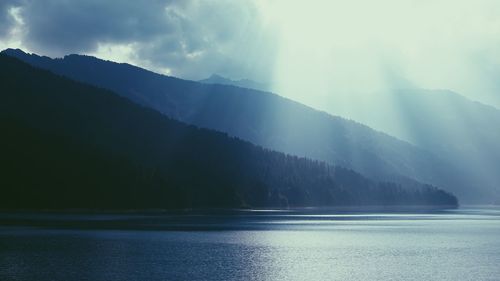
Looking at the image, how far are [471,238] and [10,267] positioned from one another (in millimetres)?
113221

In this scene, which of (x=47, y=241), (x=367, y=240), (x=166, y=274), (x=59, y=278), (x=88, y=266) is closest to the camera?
(x=59, y=278)

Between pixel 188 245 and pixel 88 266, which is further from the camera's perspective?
pixel 188 245

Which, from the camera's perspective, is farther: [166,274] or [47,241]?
[47,241]

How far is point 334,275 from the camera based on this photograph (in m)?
86.2

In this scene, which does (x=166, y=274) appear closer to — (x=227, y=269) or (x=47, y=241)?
(x=227, y=269)

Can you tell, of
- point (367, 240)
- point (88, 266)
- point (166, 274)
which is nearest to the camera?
point (166, 274)

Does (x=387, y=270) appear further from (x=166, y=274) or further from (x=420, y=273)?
(x=166, y=274)

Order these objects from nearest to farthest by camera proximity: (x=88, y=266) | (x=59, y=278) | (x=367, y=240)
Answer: (x=59, y=278) < (x=88, y=266) < (x=367, y=240)

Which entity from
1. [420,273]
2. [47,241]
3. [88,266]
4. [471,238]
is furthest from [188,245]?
[471,238]

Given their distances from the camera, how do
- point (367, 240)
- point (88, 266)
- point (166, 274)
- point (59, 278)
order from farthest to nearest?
1. point (367, 240)
2. point (88, 266)
3. point (166, 274)
4. point (59, 278)

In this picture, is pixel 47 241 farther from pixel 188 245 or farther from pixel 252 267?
pixel 252 267

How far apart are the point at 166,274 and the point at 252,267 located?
1583 cm

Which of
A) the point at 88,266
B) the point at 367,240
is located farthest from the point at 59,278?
the point at 367,240

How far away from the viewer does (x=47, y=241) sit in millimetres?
125125
